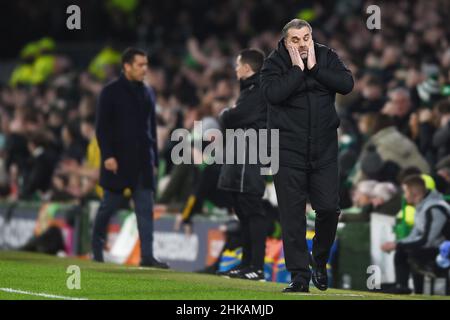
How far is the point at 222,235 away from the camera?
15883 millimetres

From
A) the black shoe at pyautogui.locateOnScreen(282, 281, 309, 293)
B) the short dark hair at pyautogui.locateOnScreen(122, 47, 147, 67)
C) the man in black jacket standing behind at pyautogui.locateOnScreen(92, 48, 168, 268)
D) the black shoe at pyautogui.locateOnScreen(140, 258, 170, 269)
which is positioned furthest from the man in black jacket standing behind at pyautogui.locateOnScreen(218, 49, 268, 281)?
the black shoe at pyautogui.locateOnScreen(282, 281, 309, 293)

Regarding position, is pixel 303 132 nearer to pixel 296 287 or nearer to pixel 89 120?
pixel 296 287

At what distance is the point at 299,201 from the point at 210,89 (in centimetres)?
1037

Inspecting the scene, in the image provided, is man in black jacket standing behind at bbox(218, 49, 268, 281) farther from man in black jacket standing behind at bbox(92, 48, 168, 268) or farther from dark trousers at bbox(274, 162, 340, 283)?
dark trousers at bbox(274, 162, 340, 283)

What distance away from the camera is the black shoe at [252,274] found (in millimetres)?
12398

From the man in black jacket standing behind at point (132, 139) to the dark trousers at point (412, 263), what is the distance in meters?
2.61

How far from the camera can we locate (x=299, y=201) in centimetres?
1023

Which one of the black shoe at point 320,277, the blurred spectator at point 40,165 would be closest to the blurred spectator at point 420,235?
the black shoe at point 320,277

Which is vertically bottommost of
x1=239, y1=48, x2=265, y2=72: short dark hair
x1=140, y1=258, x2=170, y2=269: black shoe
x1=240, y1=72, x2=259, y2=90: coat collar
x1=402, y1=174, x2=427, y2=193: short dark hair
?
x1=140, y1=258, x2=170, y2=269: black shoe

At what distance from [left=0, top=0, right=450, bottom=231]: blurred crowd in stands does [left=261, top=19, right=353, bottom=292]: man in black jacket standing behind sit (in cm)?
411

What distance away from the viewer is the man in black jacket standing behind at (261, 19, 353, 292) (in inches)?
398

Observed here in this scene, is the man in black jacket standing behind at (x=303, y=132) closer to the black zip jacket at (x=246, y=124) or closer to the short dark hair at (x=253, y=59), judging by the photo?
the black zip jacket at (x=246, y=124)

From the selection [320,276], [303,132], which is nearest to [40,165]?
[320,276]

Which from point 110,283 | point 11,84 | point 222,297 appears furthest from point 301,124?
point 11,84
